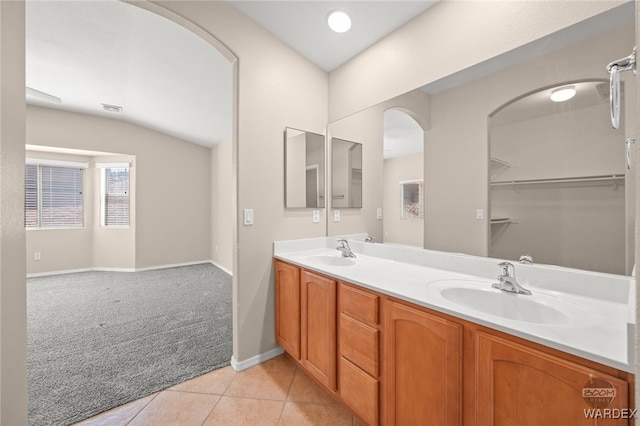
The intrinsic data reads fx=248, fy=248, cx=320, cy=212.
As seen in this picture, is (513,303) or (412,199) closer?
(513,303)

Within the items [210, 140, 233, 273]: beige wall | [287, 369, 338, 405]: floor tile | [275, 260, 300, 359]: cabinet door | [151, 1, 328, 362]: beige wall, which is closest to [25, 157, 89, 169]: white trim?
[210, 140, 233, 273]: beige wall

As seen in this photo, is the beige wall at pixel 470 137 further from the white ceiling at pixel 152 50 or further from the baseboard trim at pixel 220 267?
the baseboard trim at pixel 220 267

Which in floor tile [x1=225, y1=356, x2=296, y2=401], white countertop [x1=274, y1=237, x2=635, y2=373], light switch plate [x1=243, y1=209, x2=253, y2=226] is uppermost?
light switch plate [x1=243, y1=209, x2=253, y2=226]

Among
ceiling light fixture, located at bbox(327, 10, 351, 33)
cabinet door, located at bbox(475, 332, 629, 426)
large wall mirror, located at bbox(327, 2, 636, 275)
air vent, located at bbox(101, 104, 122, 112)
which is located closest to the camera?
cabinet door, located at bbox(475, 332, 629, 426)

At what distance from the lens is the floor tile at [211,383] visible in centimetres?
170

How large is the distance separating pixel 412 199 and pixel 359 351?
41.6 inches

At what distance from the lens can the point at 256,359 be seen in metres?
2.00

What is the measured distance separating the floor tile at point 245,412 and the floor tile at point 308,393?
113 millimetres

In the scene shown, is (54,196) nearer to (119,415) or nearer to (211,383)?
(119,415)

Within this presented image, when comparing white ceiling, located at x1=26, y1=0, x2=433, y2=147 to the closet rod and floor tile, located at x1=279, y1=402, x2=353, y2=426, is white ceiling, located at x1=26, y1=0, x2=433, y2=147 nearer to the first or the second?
the closet rod

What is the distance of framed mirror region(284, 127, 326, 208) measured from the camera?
7.15 ft

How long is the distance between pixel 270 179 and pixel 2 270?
1.48m

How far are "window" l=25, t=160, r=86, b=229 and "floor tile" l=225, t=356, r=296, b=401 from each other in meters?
5.18

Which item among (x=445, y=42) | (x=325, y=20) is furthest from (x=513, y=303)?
(x=325, y=20)
